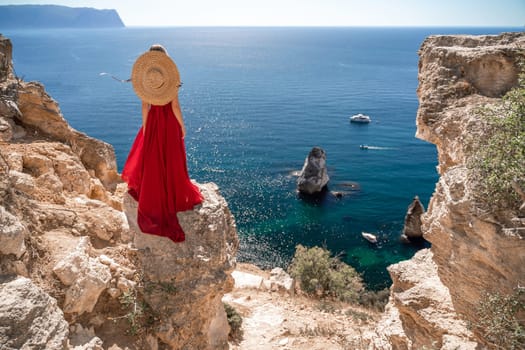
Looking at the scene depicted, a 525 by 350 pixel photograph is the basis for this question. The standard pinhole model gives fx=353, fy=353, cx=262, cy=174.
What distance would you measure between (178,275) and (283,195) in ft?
108

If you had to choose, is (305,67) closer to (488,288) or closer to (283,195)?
(283,195)

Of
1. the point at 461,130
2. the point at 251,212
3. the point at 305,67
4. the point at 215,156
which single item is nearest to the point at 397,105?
the point at 215,156

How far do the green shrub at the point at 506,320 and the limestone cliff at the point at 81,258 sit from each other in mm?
5306

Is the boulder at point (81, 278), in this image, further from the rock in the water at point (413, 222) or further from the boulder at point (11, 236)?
the rock in the water at point (413, 222)

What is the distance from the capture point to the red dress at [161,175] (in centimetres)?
793

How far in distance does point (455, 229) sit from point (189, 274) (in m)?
5.86

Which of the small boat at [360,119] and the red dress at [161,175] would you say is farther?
the small boat at [360,119]

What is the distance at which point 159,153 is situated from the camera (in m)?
8.05

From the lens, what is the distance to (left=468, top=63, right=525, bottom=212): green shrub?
670 cm

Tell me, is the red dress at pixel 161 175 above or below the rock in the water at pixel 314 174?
above

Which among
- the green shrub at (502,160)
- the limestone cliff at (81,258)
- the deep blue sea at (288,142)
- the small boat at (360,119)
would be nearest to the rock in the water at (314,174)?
the deep blue sea at (288,142)

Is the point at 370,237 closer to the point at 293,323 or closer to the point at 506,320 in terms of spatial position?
the point at 293,323

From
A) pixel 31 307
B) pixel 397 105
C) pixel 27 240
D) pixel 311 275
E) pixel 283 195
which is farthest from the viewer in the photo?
pixel 397 105

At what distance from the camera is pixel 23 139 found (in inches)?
378
